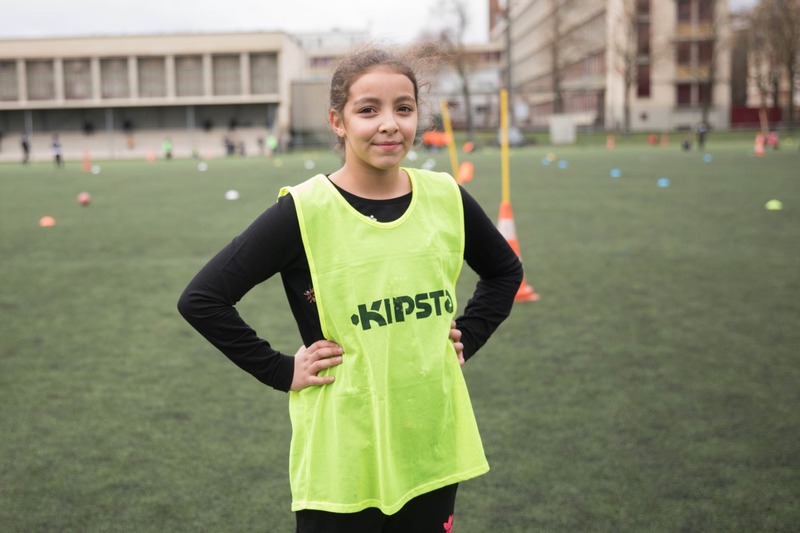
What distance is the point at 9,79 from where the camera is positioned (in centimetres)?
7188

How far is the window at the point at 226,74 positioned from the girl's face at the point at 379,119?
73.2 metres

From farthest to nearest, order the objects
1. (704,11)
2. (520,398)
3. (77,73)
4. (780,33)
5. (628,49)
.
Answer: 1. (77,73)
2. (704,11)
3. (628,49)
4. (780,33)
5. (520,398)

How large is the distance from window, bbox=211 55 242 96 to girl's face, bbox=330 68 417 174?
73.2 meters

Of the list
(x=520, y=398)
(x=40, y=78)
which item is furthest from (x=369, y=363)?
(x=40, y=78)

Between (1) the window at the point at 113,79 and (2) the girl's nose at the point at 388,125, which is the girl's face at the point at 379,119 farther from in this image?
(1) the window at the point at 113,79

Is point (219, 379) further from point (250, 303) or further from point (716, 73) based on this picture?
point (716, 73)

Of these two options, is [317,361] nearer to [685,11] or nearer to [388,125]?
[388,125]

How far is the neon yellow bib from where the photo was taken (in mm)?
2076

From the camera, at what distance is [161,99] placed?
71.9 metres

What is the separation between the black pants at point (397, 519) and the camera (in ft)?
6.93

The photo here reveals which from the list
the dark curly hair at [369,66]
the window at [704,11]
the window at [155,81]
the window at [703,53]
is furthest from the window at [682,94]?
the dark curly hair at [369,66]

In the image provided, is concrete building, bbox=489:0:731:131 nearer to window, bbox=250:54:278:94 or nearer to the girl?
window, bbox=250:54:278:94

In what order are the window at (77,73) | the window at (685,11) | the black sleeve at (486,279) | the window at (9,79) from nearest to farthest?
the black sleeve at (486,279), the window at (685,11), the window at (9,79), the window at (77,73)

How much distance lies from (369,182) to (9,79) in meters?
78.3
